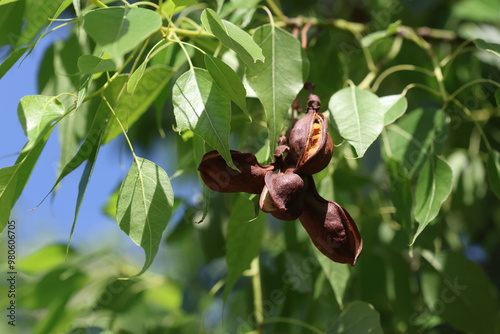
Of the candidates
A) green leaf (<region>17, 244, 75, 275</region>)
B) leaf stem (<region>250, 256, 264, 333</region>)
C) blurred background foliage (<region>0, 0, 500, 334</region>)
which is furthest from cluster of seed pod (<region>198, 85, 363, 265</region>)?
green leaf (<region>17, 244, 75, 275</region>)

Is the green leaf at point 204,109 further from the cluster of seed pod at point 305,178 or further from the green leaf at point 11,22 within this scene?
the green leaf at point 11,22

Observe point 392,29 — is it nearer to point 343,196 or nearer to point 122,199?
point 343,196

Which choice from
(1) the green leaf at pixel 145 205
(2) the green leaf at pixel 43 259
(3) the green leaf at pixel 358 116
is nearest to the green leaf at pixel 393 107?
(3) the green leaf at pixel 358 116

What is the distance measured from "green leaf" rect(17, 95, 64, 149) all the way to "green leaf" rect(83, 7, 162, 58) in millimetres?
179

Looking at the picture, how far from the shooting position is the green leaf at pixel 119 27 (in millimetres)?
515

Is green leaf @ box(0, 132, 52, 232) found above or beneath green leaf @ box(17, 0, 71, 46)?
beneath

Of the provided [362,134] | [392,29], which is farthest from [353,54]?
[362,134]

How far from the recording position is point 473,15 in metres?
1.50

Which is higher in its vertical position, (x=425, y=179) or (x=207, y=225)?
(x=425, y=179)

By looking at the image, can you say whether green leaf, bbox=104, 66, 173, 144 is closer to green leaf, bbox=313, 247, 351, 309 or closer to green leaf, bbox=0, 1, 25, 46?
green leaf, bbox=0, 1, 25, 46

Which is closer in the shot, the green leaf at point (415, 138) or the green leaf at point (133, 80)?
the green leaf at point (133, 80)

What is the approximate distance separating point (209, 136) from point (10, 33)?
0.36 m

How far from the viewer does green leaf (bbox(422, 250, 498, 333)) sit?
111cm

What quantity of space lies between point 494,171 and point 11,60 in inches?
26.8
